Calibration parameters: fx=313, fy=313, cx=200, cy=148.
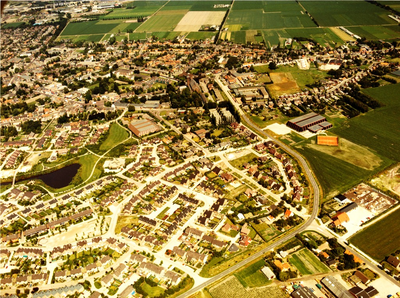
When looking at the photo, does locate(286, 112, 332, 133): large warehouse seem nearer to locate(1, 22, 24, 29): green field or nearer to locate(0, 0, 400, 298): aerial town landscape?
locate(0, 0, 400, 298): aerial town landscape

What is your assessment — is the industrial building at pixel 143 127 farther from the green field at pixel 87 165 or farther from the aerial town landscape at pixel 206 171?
the green field at pixel 87 165

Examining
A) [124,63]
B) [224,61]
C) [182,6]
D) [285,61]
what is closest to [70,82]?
[124,63]

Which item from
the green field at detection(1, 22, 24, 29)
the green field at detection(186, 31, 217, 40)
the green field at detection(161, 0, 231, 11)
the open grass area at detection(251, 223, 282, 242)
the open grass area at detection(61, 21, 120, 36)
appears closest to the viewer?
the open grass area at detection(251, 223, 282, 242)

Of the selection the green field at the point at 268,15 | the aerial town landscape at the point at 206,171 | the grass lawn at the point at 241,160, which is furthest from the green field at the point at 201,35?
the grass lawn at the point at 241,160

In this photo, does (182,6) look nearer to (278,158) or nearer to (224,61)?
(224,61)

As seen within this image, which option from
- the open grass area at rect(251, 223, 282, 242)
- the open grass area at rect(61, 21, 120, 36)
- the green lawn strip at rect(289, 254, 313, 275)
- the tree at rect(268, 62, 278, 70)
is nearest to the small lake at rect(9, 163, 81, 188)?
the open grass area at rect(251, 223, 282, 242)

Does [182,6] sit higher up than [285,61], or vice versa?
[182,6]

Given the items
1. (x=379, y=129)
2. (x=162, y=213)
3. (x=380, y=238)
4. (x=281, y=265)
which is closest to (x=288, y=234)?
(x=281, y=265)
